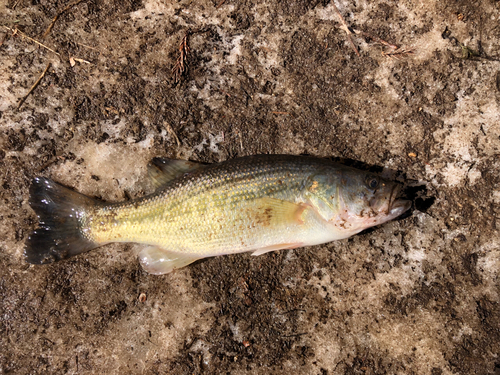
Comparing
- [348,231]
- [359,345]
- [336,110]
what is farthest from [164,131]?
[359,345]

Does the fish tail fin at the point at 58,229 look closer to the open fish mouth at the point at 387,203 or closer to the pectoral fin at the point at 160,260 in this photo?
the pectoral fin at the point at 160,260

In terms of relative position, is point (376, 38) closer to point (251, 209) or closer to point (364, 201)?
point (364, 201)

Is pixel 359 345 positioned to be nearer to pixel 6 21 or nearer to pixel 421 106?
pixel 421 106

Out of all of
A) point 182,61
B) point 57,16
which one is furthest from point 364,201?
point 57,16

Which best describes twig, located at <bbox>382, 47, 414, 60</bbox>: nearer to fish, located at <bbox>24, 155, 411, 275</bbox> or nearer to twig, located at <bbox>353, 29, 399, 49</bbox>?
twig, located at <bbox>353, 29, 399, 49</bbox>

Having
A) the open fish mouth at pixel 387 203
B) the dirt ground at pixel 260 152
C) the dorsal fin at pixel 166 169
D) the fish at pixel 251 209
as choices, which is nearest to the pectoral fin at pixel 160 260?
the fish at pixel 251 209

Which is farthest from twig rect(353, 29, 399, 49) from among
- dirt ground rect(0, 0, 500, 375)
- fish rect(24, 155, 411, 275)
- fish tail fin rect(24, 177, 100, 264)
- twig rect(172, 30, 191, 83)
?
fish tail fin rect(24, 177, 100, 264)
